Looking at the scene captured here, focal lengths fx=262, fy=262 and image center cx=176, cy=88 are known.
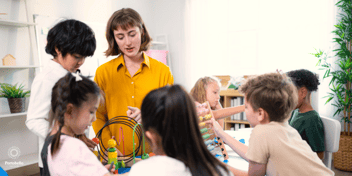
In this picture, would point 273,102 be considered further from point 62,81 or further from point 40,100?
point 40,100

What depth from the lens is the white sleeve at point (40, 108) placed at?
3.74 ft

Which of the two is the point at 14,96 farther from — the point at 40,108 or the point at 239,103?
the point at 239,103

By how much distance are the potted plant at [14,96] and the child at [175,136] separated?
288 centimetres

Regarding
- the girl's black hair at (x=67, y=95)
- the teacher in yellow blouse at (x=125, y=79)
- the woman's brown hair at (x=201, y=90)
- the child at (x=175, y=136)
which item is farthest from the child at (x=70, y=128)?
the woman's brown hair at (x=201, y=90)

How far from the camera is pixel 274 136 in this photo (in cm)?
122

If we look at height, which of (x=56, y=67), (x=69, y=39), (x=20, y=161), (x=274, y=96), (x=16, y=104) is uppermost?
(x=69, y=39)

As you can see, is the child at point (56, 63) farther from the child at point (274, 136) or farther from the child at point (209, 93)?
the child at point (209, 93)

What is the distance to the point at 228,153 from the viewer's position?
1826 mm

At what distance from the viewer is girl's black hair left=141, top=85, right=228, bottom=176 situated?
0.81m

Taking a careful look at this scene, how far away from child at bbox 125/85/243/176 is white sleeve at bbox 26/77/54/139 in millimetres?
546

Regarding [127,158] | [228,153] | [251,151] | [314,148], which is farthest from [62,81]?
[314,148]

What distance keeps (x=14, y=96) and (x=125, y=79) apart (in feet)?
7.31

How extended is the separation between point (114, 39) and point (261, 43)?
12.6ft

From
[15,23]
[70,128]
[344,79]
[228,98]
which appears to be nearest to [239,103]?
[228,98]
